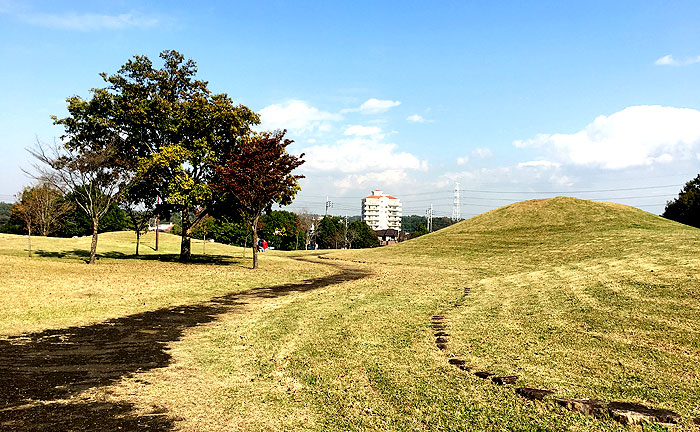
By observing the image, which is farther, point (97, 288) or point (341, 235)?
point (341, 235)

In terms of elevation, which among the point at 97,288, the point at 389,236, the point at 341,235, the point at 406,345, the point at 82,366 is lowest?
the point at 82,366

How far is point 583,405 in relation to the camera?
6.83m

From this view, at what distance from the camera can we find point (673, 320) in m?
11.7

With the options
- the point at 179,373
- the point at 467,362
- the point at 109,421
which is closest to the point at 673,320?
the point at 467,362

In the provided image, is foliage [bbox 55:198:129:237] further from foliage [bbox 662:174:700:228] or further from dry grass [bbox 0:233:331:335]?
foliage [bbox 662:174:700:228]

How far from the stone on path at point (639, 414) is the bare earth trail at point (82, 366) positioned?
7.05 meters

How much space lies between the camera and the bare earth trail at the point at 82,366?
21.7 feet

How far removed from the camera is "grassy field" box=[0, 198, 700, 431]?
277 inches

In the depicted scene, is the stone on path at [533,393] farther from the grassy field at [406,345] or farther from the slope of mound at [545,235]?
the slope of mound at [545,235]

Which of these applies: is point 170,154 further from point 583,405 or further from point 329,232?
point 329,232

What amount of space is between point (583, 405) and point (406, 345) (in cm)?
498

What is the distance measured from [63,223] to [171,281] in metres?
80.9

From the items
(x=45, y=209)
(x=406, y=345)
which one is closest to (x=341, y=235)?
(x=45, y=209)

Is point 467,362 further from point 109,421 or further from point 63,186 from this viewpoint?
point 63,186
